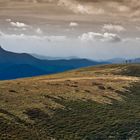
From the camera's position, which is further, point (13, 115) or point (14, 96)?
point (14, 96)

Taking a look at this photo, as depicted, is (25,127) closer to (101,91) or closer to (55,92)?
(55,92)

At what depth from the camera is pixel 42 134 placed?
6272 cm

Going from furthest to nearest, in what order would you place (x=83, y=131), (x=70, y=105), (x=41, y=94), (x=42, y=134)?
(x=41, y=94) < (x=70, y=105) < (x=83, y=131) < (x=42, y=134)

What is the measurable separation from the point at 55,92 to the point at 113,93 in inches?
700

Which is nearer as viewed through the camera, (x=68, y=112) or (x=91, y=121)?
(x=91, y=121)

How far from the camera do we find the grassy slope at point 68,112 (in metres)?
64.9

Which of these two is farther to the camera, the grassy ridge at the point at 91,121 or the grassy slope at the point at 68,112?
the grassy ridge at the point at 91,121

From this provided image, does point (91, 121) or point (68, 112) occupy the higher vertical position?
point (68, 112)

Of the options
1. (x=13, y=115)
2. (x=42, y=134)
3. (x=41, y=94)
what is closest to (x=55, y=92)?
(x=41, y=94)

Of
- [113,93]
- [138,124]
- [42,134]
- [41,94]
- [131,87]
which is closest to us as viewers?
[42,134]

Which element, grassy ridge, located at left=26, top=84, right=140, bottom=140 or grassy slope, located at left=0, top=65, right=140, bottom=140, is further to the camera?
grassy ridge, located at left=26, top=84, right=140, bottom=140

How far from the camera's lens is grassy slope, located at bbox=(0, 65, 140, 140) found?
64875 mm

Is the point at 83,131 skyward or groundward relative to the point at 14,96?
groundward

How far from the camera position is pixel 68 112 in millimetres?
77438
